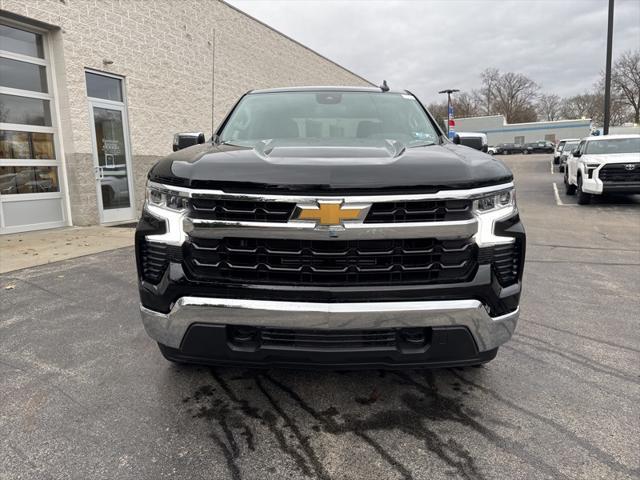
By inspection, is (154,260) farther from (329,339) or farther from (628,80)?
(628,80)

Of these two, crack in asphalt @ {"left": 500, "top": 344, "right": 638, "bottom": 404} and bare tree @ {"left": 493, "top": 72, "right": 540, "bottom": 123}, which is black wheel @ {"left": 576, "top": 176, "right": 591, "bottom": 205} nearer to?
crack in asphalt @ {"left": 500, "top": 344, "right": 638, "bottom": 404}

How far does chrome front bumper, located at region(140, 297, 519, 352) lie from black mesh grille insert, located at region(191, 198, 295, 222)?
379 millimetres

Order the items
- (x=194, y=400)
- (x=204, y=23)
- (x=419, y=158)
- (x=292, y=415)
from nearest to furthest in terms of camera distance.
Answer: (x=419, y=158), (x=292, y=415), (x=194, y=400), (x=204, y=23)

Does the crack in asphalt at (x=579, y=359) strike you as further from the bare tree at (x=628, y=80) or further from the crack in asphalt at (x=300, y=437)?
the bare tree at (x=628, y=80)

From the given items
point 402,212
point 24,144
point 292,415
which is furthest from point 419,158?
point 24,144

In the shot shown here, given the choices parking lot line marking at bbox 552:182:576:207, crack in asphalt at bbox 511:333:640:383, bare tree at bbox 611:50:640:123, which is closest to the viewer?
crack in asphalt at bbox 511:333:640:383

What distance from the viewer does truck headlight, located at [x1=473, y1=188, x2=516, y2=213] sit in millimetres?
2170

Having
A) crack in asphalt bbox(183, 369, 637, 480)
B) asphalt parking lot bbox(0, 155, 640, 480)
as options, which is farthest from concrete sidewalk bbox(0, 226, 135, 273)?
crack in asphalt bbox(183, 369, 637, 480)

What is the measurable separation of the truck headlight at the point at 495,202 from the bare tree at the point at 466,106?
8413 centimetres

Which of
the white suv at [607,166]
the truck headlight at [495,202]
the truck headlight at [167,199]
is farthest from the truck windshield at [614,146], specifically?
the truck headlight at [167,199]

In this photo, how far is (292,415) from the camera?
8.08 ft

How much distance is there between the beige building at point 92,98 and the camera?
27.0 feet

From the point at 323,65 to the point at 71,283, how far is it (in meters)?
18.9

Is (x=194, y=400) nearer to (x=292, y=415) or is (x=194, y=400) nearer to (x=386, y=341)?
(x=292, y=415)
